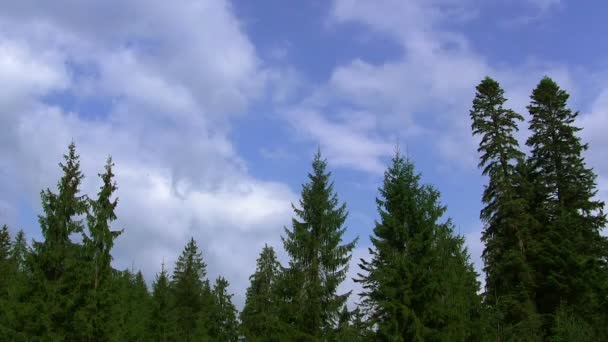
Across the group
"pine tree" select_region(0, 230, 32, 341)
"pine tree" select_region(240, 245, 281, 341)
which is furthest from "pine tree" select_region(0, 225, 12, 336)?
"pine tree" select_region(240, 245, 281, 341)

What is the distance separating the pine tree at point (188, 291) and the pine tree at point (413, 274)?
3067cm

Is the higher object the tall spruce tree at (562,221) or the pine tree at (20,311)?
the tall spruce tree at (562,221)

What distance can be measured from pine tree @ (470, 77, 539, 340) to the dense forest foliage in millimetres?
88

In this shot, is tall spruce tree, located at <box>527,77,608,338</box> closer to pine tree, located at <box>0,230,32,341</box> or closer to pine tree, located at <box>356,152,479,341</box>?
pine tree, located at <box>356,152,479,341</box>

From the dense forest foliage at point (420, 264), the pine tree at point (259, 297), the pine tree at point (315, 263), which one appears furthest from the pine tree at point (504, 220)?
the pine tree at point (259, 297)

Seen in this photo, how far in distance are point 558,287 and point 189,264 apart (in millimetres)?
41691

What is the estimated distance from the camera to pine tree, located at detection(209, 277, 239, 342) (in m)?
61.3

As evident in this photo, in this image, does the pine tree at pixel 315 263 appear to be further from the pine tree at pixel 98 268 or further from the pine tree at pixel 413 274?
the pine tree at pixel 98 268

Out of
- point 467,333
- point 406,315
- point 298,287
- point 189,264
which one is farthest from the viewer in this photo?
point 189,264

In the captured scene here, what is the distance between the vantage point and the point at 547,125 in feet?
137

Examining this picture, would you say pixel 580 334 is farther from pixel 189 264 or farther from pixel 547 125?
pixel 189 264

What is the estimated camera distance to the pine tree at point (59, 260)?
1184 inches

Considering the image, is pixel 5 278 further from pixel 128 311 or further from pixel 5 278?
pixel 128 311

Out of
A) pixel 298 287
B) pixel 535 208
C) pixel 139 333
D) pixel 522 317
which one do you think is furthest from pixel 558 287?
pixel 139 333
